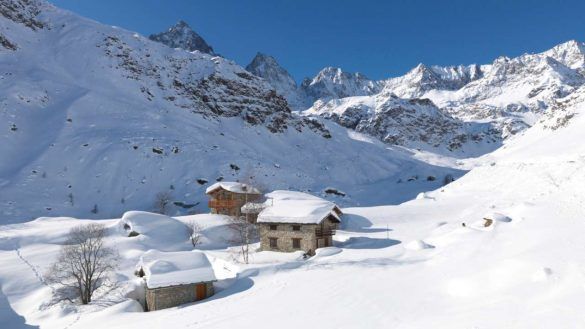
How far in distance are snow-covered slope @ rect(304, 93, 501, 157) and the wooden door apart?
Answer: 149358 millimetres

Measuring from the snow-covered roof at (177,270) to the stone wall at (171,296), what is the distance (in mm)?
558

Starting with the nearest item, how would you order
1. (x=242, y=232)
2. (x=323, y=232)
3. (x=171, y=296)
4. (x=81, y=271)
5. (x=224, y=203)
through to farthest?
(x=171, y=296) < (x=81, y=271) < (x=323, y=232) < (x=242, y=232) < (x=224, y=203)

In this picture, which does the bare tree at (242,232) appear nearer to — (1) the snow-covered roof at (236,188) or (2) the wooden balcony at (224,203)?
(2) the wooden balcony at (224,203)

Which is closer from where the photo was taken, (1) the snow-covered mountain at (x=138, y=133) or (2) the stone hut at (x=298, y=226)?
(2) the stone hut at (x=298, y=226)

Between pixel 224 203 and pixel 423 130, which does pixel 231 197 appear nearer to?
pixel 224 203

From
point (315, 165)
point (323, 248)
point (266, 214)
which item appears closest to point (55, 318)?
point (266, 214)

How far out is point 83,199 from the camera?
59562mm

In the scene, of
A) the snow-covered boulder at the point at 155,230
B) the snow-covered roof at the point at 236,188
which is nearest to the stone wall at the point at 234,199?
the snow-covered roof at the point at 236,188

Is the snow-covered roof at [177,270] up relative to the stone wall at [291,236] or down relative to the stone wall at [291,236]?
down

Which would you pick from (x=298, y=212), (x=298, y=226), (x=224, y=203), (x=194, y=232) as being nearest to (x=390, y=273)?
(x=298, y=226)

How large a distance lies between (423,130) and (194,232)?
157261 millimetres

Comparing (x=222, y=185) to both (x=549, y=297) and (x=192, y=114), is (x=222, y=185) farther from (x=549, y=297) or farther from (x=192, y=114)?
(x=192, y=114)

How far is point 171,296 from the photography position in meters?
27.5

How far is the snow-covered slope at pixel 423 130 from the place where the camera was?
171125mm
